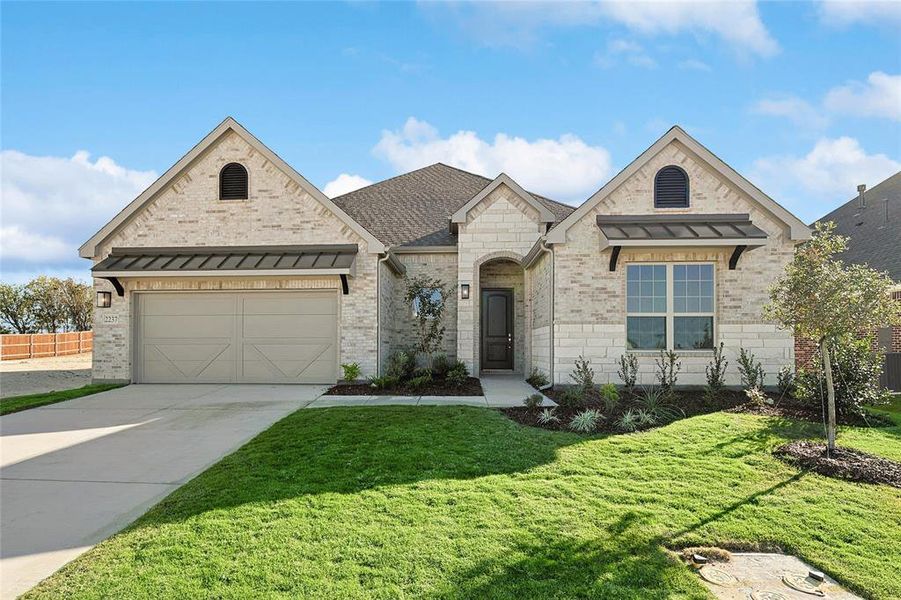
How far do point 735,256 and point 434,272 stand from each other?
8.01 m

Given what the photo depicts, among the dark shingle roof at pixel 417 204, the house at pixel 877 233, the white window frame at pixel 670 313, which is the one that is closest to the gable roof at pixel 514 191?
the dark shingle roof at pixel 417 204

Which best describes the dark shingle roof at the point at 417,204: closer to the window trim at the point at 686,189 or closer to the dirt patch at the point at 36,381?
the window trim at the point at 686,189

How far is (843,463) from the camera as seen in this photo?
6.04 meters

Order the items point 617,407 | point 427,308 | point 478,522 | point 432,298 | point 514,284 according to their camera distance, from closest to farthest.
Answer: point 478,522, point 617,407, point 427,308, point 432,298, point 514,284

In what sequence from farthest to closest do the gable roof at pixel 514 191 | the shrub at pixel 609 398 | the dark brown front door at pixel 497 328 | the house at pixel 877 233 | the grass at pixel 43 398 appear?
the dark brown front door at pixel 497 328 < the house at pixel 877 233 < the gable roof at pixel 514 191 < the grass at pixel 43 398 < the shrub at pixel 609 398

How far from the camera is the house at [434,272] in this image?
11.0 metres

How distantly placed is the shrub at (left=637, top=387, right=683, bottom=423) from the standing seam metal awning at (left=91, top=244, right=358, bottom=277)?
285 inches

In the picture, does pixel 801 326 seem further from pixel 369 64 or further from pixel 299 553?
pixel 369 64

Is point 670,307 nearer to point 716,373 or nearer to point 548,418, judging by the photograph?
point 716,373

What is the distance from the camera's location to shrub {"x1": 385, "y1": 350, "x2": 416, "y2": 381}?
12.7 meters

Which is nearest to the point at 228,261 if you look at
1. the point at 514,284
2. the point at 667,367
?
the point at 514,284

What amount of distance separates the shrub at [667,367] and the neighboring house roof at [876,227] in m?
9.75

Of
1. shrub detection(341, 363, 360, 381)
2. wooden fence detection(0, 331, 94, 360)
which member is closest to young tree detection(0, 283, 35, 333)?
wooden fence detection(0, 331, 94, 360)

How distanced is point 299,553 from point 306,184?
35.8ft
